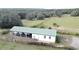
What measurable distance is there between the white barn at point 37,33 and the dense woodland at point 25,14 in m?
0.07

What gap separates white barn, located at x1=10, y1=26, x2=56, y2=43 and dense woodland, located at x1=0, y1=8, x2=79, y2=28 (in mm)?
66

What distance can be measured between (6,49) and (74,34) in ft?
2.15

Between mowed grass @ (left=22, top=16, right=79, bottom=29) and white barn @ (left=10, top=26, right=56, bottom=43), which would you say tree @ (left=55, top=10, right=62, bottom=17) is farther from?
white barn @ (left=10, top=26, right=56, bottom=43)

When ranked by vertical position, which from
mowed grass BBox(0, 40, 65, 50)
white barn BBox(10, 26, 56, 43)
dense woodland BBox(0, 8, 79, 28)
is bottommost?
mowed grass BBox(0, 40, 65, 50)

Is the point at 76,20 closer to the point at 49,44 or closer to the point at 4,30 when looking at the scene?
the point at 49,44

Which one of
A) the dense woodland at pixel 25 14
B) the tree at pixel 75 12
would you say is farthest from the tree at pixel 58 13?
the tree at pixel 75 12

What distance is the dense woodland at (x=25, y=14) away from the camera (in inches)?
77.9

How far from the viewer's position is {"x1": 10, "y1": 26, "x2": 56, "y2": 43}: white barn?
6.54 feet

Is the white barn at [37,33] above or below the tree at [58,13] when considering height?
below

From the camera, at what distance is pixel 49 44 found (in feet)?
6.60

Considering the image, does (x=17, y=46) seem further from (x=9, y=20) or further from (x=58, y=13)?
(x=58, y=13)

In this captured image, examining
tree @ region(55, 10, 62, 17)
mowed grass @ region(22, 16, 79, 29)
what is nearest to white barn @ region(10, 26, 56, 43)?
mowed grass @ region(22, 16, 79, 29)

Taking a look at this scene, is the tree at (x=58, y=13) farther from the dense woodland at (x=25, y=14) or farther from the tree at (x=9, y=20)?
the tree at (x=9, y=20)
